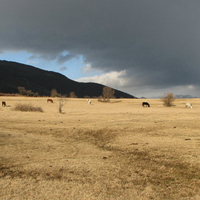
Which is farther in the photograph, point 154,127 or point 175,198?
point 154,127

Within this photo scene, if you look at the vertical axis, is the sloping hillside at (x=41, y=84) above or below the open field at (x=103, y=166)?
above

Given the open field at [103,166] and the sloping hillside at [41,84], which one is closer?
the open field at [103,166]

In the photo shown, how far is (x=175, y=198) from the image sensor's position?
14.1 ft

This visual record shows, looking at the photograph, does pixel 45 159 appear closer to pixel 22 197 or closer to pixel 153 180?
pixel 22 197

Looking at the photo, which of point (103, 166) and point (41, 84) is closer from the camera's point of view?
point (103, 166)

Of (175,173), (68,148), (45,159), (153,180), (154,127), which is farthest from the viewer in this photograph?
(154,127)

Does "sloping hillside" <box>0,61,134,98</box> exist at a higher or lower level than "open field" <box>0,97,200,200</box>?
higher

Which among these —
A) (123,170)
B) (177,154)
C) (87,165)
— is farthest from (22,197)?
(177,154)

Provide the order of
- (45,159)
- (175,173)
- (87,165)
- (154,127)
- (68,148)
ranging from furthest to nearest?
(154,127) < (68,148) < (45,159) < (87,165) < (175,173)

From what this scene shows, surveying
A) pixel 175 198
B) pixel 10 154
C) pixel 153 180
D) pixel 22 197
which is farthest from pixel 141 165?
pixel 10 154

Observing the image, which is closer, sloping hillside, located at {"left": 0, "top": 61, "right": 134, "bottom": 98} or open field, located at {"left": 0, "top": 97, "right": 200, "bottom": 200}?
open field, located at {"left": 0, "top": 97, "right": 200, "bottom": 200}

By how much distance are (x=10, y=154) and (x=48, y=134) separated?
4.08m

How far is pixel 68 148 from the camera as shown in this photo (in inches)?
336

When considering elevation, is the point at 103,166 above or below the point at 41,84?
below
